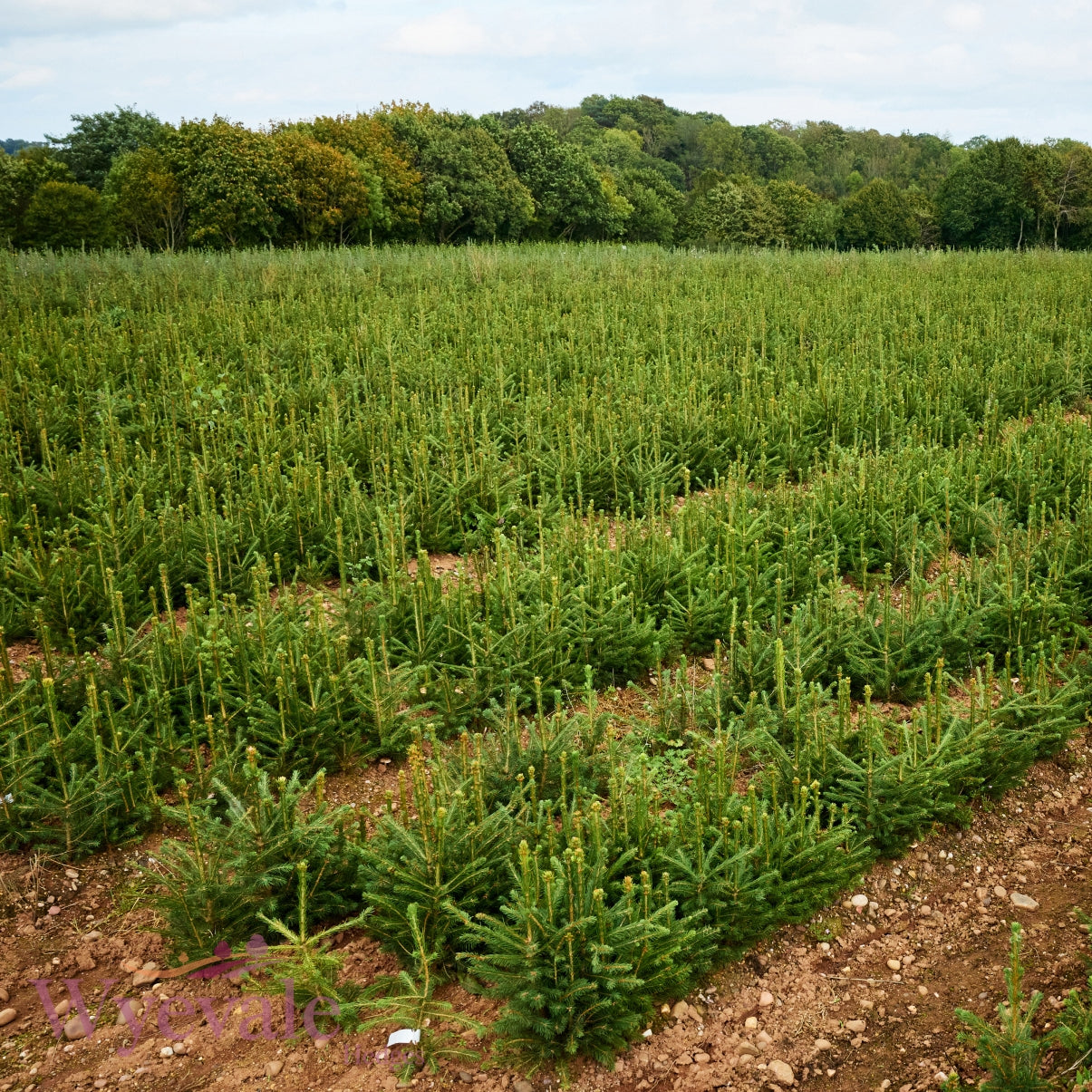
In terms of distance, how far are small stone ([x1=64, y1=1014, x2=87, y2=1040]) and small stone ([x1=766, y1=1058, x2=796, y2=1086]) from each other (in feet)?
6.64

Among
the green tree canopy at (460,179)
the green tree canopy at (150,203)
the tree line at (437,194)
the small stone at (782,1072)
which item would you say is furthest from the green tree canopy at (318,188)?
the small stone at (782,1072)

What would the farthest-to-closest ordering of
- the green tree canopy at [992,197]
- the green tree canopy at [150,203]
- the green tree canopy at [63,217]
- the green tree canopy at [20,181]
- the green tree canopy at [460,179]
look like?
the green tree canopy at [992,197]
the green tree canopy at [460,179]
the green tree canopy at [20,181]
the green tree canopy at [63,217]
the green tree canopy at [150,203]

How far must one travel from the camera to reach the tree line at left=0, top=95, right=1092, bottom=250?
26.6 metres

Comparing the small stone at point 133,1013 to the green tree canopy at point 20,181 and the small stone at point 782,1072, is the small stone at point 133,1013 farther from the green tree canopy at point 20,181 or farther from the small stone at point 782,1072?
the green tree canopy at point 20,181

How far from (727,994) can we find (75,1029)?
1986 mm

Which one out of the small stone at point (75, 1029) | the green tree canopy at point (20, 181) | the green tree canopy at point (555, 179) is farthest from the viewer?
the green tree canopy at point (555, 179)

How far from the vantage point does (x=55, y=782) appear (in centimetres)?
360

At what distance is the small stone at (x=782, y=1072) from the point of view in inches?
102

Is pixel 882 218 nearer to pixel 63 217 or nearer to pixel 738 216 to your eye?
pixel 738 216

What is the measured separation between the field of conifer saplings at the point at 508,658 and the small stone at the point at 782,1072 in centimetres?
4

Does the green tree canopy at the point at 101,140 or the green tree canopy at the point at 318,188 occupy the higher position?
the green tree canopy at the point at 101,140

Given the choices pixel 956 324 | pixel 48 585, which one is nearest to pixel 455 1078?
pixel 48 585

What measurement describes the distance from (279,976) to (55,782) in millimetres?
1520

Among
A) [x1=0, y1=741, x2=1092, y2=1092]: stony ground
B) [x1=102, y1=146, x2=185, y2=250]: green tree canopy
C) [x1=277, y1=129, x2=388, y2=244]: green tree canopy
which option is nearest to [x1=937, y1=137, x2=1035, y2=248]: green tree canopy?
[x1=277, y1=129, x2=388, y2=244]: green tree canopy
